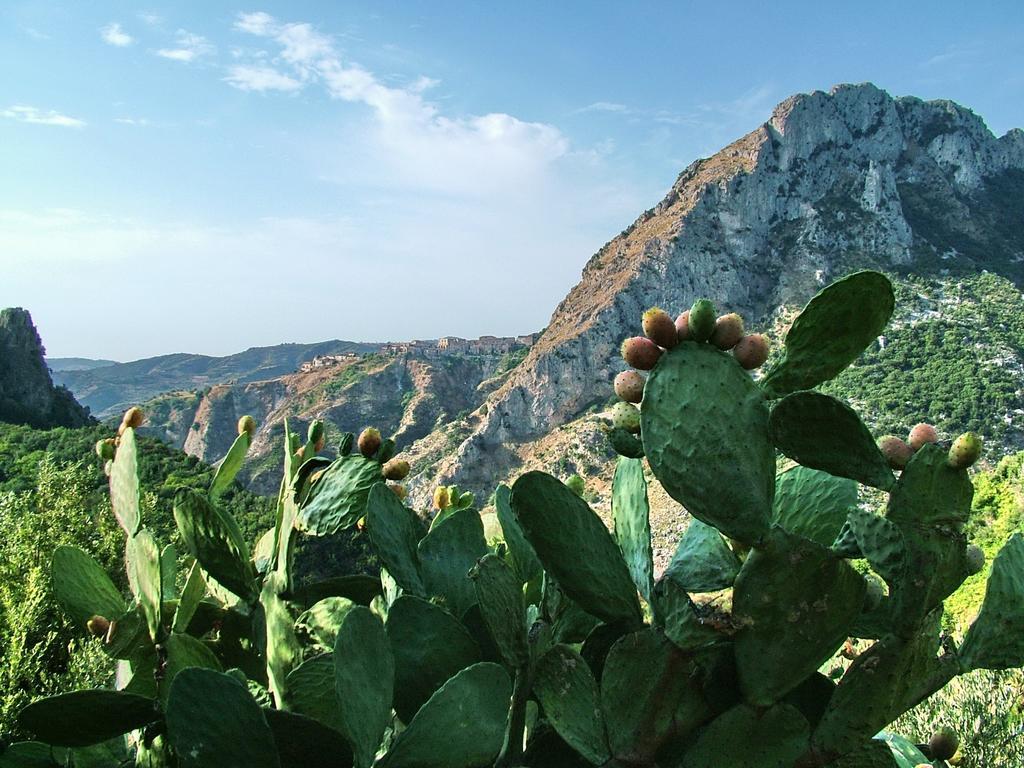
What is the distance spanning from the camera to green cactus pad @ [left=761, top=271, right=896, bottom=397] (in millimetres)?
872

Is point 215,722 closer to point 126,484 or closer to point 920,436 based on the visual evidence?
point 126,484

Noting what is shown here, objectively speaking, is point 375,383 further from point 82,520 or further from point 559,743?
point 559,743

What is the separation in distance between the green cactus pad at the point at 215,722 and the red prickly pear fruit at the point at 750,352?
0.65 m

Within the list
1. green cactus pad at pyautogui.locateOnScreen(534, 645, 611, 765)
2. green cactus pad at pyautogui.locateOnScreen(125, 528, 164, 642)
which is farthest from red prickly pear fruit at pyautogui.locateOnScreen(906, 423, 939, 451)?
green cactus pad at pyautogui.locateOnScreen(125, 528, 164, 642)

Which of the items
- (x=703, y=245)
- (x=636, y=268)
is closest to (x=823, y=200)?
(x=703, y=245)

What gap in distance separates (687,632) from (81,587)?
41.1 inches

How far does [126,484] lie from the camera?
1302 mm

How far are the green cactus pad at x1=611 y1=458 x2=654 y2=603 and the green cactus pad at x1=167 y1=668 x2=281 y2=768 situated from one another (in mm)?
483

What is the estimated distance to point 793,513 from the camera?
1091 mm

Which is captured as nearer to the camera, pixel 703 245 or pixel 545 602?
pixel 545 602

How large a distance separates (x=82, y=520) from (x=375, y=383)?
81678 mm

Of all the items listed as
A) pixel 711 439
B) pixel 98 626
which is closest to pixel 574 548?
pixel 711 439

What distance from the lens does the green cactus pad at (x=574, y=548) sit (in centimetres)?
88

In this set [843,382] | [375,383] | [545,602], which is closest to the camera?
[545,602]
